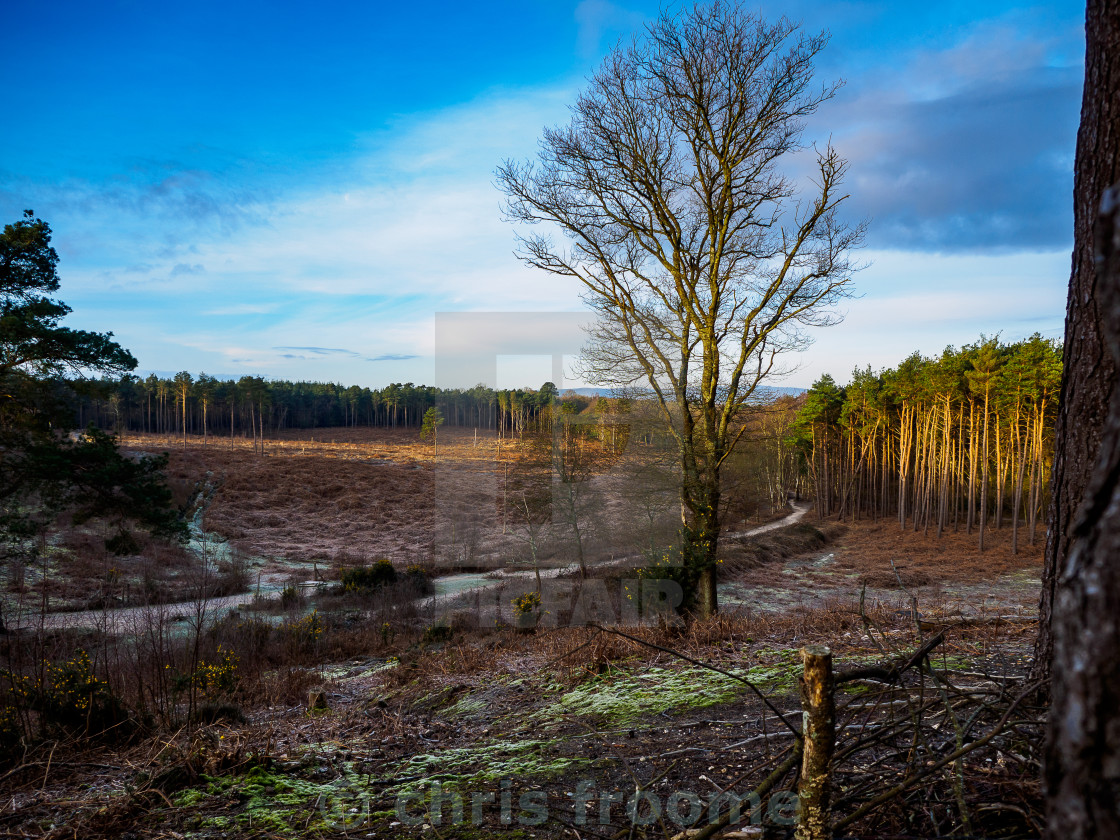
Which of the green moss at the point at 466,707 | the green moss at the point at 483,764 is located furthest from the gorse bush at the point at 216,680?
the green moss at the point at 483,764

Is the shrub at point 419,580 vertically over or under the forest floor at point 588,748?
under

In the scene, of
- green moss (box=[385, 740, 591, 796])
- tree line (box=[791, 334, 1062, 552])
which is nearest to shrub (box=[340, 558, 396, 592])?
green moss (box=[385, 740, 591, 796])

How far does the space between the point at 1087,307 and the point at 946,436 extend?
→ 37876mm

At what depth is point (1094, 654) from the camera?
0.81 metres

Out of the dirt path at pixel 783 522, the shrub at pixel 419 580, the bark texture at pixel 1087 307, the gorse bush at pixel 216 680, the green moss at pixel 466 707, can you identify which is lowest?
the dirt path at pixel 783 522

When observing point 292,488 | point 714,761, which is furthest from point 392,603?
point 292,488

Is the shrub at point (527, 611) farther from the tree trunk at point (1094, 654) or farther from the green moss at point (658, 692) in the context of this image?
the tree trunk at point (1094, 654)

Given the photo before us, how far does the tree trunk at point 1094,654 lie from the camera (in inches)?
31.0

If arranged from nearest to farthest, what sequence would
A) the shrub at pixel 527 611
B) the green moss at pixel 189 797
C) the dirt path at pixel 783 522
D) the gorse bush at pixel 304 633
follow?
the green moss at pixel 189 797 < the gorse bush at pixel 304 633 < the shrub at pixel 527 611 < the dirt path at pixel 783 522

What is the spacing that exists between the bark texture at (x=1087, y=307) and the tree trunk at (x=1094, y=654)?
6.07ft

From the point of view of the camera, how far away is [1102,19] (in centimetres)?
231

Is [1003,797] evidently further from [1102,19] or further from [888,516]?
[888,516]

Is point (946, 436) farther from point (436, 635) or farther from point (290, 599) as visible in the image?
point (290, 599)

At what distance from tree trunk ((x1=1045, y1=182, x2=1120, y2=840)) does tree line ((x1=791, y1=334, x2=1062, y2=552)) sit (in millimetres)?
27890
